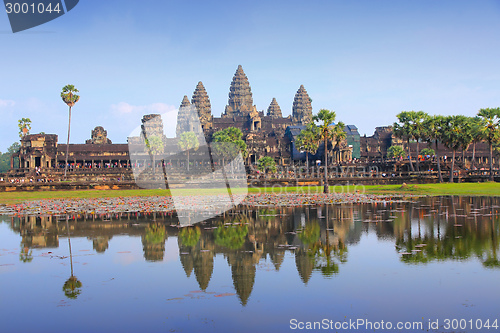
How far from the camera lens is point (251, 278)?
13781 millimetres

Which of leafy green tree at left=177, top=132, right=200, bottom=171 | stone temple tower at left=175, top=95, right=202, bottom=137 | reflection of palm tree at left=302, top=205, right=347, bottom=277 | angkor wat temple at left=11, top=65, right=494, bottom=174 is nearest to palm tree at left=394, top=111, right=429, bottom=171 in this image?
angkor wat temple at left=11, top=65, right=494, bottom=174

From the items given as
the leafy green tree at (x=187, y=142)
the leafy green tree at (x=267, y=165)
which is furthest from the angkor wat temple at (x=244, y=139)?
the leafy green tree at (x=267, y=165)

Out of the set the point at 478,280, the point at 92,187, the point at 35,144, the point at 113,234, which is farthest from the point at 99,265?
the point at 35,144

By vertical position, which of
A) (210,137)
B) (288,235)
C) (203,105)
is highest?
(203,105)

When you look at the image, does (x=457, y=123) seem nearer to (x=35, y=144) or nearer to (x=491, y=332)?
(x=491, y=332)

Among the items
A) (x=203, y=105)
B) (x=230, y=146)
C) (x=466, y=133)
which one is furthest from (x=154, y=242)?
(x=203, y=105)

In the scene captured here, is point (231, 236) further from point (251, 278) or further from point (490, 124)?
point (490, 124)

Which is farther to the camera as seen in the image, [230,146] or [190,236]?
[230,146]

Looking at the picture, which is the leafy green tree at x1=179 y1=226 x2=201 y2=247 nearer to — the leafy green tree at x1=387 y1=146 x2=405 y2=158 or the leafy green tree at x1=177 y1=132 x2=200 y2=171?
the leafy green tree at x1=177 y1=132 x2=200 y2=171

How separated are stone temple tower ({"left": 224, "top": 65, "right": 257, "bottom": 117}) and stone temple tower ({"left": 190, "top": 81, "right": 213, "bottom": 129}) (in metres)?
11.8

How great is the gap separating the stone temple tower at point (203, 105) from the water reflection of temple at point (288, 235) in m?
143

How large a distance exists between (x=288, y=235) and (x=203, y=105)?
16058 cm

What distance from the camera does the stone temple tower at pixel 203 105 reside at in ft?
572

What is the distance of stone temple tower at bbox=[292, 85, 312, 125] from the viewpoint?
189 metres
